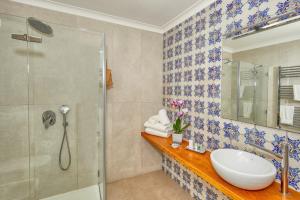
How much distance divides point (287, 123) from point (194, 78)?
0.96 metres

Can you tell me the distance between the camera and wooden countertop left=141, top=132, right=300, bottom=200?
3.07ft

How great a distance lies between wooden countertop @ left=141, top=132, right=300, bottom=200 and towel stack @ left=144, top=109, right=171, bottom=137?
0.27 meters

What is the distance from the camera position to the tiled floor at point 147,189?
1.84 metres

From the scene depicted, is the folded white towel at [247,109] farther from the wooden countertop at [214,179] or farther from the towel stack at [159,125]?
the towel stack at [159,125]

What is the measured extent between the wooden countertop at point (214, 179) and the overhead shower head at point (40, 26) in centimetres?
171

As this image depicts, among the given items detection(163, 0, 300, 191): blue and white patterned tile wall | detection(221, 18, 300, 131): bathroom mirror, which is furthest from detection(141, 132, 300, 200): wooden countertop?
detection(221, 18, 300, 131): bathroom mirror

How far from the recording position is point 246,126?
1280 mm

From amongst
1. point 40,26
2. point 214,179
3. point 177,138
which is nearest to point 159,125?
point 177,138

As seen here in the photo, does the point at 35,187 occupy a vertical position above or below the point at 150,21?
below

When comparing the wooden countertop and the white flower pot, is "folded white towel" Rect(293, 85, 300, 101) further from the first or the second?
the white flower pot

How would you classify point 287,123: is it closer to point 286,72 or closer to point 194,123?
point 286,72

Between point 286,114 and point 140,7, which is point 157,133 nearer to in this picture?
point 286,114

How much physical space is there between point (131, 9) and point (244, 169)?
1967 mm

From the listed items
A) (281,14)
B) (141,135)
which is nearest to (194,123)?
(141,135)
